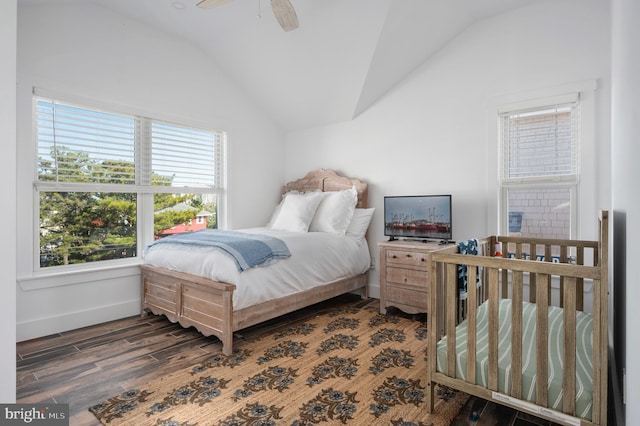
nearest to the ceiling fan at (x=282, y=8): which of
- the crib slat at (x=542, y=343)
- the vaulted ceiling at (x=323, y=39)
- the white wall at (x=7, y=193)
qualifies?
the vaulted ceiling at (x=323, y=39)

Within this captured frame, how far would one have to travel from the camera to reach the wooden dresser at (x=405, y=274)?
10.7 ft

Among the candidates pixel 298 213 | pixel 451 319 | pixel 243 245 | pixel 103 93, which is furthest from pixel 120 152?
pixel 451 319

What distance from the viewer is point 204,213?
13.7 ft

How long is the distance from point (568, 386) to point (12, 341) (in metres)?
2.10

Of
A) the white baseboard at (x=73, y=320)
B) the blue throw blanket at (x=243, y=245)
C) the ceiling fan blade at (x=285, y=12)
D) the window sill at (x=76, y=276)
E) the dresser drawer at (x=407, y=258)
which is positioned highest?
the ceiling fan blade at (x=285, y=12)

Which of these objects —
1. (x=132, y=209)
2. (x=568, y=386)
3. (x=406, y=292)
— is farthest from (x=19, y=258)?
(x=568, y=386)

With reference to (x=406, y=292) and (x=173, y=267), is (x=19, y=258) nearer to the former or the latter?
(x=173, y=267)

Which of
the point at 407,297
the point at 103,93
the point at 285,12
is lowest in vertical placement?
the point at 407,297

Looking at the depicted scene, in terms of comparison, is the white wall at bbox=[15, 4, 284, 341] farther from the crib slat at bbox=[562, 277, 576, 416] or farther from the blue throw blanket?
the crib slat at bbox=[562, 277, 576, 416]

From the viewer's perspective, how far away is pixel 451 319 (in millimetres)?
1743

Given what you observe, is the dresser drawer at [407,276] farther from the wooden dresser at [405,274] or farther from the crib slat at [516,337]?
the crib slat at [516,337]

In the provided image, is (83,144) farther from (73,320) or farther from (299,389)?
(299,389)

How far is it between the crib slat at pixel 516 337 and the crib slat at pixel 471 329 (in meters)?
0.17

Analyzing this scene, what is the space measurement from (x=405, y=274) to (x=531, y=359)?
1755 millimetres
